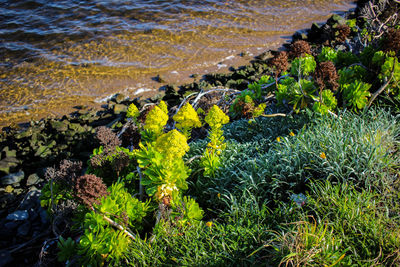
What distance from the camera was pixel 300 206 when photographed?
2732mm

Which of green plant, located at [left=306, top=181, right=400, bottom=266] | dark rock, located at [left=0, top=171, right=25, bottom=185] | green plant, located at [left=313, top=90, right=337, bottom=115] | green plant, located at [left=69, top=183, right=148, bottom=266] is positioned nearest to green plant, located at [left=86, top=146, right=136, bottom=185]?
green plant, located at [left=69, top=183, right=148, bottom=266]

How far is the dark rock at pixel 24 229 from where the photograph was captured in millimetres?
3620

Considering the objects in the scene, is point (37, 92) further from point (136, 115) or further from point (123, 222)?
point (123, 222)

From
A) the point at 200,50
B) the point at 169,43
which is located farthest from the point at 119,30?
the point at 200,50

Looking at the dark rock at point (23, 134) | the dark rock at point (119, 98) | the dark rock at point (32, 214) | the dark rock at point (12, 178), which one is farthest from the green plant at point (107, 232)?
the dark rock at point (119, 98)

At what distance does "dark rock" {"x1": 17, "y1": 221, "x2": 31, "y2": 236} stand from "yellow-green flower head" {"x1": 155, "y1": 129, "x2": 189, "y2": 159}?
234 centimetres

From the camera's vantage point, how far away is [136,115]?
3889 millimetres

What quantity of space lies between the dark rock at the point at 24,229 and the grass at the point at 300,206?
6.48 ft

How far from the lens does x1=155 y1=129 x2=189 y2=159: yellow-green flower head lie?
2566 mm

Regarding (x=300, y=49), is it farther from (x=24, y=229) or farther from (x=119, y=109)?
(x=24, y=229)

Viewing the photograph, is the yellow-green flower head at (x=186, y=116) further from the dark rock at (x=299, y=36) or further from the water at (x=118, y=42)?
the dark rock at (x=299, y=36)

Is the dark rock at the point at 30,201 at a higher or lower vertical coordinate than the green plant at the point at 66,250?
lower

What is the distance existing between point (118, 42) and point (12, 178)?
5769 millimetres

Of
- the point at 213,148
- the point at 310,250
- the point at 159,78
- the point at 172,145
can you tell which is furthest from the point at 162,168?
the point at 159,78
